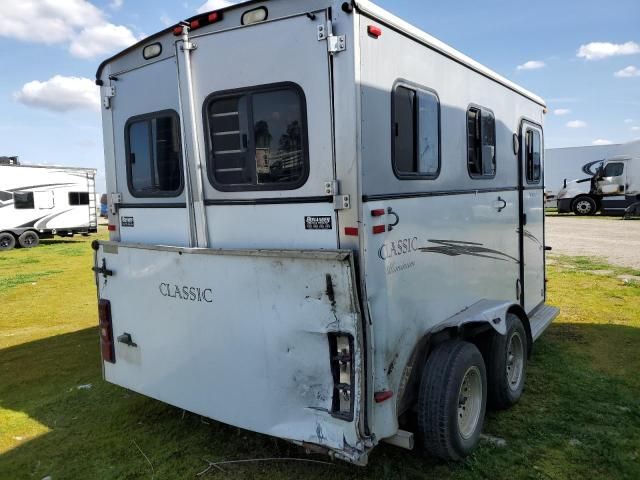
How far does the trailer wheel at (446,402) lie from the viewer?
3.23 m

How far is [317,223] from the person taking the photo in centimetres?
297

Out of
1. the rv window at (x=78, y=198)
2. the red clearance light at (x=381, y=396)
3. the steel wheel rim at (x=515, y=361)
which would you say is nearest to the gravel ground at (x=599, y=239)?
the steel wheel rim at (x=515, y=361)

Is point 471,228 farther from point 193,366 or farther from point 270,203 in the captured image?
point 193,366

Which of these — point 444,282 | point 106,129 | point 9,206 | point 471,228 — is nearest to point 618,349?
point 471,228

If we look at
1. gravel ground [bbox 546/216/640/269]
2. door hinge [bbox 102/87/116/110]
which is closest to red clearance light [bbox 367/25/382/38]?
door hinge [bbox 102/87/116/110]

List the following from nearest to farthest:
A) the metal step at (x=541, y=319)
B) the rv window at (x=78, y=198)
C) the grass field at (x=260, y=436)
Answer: the grass field at (x=260, y=436)
the metal step at (x=541, y=319)
the rv window at (x=78, y=198)

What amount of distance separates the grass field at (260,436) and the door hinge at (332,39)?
2.62 metres

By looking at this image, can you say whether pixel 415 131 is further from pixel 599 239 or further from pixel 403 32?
pixel 599 239

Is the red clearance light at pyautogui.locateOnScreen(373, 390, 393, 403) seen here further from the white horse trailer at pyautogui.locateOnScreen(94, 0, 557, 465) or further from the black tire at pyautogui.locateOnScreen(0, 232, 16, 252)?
the black tire at pyautogui.locateOnScreen(0, 232, 16, 252)

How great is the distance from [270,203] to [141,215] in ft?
4.42

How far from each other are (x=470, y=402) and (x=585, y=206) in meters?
25.2

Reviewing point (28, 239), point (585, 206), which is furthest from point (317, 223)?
point (585, 206)

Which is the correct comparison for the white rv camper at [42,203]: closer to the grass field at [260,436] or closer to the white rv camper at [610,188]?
the grass field at [260,436]

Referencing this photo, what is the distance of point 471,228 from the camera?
4238mm
